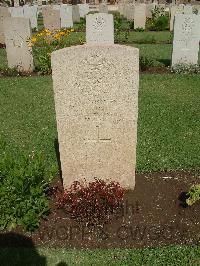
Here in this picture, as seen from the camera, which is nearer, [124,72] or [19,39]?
[124,72]

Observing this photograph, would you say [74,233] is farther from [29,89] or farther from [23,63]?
→ [23,63]

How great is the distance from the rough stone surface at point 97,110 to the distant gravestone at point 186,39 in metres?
8.29

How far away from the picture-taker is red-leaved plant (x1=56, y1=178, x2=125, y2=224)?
4.27m

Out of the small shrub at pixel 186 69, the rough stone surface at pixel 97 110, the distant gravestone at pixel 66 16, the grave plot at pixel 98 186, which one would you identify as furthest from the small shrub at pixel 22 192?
the distant gravestone at pixel 66 16

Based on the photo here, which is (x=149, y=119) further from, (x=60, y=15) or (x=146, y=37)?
(x=60, y=15)

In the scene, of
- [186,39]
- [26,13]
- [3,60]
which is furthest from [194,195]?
[26,13]

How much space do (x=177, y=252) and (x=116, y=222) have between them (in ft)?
2.70

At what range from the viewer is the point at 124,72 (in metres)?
4.02

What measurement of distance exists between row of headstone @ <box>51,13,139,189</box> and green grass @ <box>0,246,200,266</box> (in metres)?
1.08

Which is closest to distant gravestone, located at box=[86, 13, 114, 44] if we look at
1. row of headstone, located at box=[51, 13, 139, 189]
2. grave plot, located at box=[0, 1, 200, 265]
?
grave plot, located at box=[0, 1, 200, 265]

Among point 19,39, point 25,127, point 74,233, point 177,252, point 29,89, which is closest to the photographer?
point 177,252

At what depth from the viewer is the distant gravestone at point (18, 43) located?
11672mm

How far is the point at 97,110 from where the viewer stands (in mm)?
4258

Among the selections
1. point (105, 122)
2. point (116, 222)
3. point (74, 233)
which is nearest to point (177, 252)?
point (116, 222)
